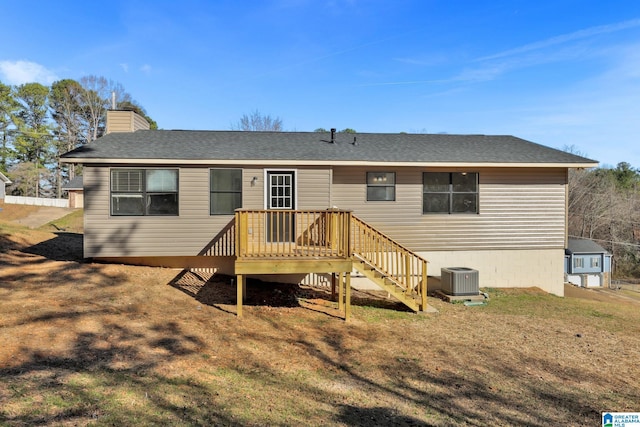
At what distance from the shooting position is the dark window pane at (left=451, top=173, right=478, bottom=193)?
11.1 meters

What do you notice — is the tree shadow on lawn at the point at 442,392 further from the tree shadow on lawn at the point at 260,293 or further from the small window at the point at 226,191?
the small window at the point at 226,191

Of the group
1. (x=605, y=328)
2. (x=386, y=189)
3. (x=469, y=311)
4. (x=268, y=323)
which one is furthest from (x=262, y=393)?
(x=605, y=328)

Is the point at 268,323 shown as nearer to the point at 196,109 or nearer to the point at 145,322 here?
the point at 145,322

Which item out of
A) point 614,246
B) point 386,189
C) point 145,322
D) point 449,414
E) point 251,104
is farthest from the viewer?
point 251,104

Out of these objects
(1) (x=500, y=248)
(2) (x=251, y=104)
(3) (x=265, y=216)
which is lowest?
(1) (x=500, y=248)

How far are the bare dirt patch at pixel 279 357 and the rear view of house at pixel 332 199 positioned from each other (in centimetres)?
124

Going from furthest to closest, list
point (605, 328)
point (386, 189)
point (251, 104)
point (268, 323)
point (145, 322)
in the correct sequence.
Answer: point (251, 104)
point (386, 189)
point (605, 328)
point (268, 323)
point (145, 322)

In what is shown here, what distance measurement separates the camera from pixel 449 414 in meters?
4.36

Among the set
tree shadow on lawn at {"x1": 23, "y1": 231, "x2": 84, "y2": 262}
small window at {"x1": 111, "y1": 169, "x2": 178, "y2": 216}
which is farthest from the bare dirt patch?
small window at {"x1": 111, "y1": 169, "x2": 178, "y2": 216}

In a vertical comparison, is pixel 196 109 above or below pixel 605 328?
above

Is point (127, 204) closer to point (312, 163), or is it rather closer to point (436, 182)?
point (312, 163)

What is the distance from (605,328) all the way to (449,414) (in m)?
6.43

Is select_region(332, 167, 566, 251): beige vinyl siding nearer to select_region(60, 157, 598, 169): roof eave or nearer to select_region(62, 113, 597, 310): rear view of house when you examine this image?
select_region(62, 113, 597, 310): rear view of house

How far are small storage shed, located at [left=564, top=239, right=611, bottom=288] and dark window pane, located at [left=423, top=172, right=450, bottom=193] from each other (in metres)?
19.8
